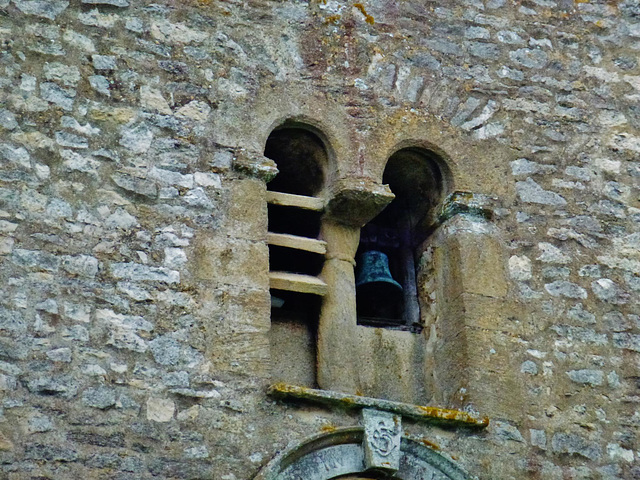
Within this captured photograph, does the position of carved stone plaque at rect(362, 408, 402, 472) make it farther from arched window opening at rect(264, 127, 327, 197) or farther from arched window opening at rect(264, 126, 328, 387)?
arched window opening at rect(264, 127, 327, 197)

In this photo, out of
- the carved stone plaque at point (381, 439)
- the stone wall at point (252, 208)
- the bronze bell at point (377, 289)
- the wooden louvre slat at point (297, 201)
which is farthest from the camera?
the bronze bell at point (377, 289)

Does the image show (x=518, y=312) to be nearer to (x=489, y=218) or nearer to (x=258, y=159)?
(x=489, y=218)

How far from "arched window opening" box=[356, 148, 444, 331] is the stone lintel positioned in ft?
1.17

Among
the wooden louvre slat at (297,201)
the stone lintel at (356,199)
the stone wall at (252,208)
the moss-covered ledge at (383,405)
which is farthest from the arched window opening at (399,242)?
the moss-covered ledge at (383,405)

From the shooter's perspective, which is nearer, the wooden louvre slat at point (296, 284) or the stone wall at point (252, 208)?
the stone wall at point (252, 208)

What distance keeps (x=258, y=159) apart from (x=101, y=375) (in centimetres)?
144

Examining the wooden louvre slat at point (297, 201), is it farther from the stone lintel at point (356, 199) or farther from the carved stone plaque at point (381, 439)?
the carved stone plaque at point (381, 439)

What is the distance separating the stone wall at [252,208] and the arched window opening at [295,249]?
0.19 meters

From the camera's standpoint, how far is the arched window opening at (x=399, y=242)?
6.38 metres

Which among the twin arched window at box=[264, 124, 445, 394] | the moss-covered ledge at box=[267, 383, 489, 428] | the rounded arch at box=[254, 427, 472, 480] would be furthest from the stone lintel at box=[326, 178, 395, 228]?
the rounded arch at box=[254, 427, 472, 480]

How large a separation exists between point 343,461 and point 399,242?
1697mm

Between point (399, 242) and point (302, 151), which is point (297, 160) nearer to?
point (302, 151)

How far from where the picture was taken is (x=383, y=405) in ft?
18.0

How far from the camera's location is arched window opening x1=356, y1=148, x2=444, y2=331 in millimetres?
6375
